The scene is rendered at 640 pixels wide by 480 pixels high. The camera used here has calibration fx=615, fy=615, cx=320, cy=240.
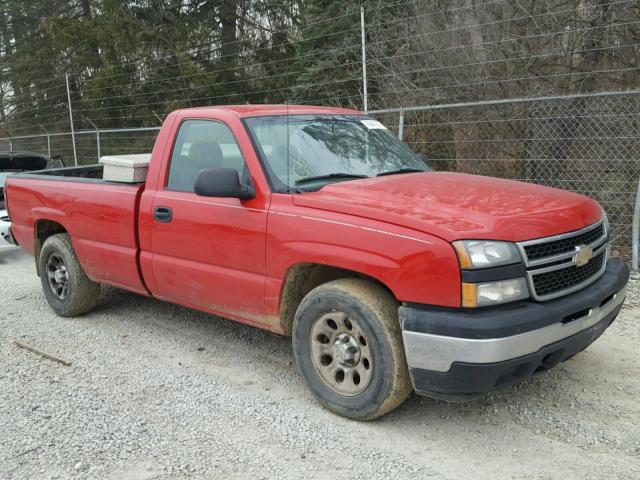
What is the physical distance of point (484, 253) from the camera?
10.00 feet

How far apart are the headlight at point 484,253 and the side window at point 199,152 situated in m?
1.75

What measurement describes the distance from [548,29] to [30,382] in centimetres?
770

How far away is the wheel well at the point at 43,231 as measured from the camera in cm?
600

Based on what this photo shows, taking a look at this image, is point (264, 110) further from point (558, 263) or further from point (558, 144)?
point (558, 144)

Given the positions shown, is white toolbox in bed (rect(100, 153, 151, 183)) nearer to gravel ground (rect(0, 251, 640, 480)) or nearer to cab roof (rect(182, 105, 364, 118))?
cab roof (rect(182, 105, 364, 118))

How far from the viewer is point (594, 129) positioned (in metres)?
7.39

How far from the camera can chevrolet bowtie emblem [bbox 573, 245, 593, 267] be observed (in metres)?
3.40

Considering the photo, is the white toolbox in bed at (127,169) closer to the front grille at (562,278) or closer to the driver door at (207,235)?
the driver door at (207,235)

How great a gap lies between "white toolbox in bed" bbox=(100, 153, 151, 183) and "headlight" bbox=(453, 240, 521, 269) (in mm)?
2839

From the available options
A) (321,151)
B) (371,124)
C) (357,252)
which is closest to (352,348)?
(357,252)

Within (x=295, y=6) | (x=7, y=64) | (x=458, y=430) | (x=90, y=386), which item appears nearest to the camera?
(x=458, y=430)

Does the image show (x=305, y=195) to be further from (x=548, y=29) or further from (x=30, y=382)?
(x=548, y=29)

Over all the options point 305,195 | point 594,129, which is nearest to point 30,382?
point 305,195

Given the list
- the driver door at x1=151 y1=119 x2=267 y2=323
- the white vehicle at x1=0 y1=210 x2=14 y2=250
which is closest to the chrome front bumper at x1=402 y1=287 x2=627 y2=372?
the driver door at x1=151 y1=119 x2=267 y2=323
